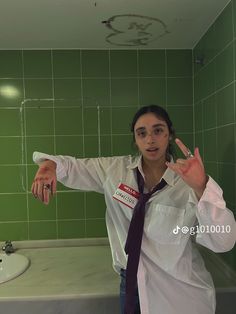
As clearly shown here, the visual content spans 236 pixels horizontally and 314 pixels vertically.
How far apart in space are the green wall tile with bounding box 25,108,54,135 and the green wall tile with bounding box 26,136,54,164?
3 cm

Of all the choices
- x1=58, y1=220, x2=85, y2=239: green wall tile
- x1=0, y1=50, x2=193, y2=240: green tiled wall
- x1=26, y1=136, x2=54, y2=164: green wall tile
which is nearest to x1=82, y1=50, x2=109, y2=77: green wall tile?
x1=0, y1=50, x2=193, y2=240: green tiled wall

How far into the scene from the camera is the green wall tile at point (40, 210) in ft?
6.51

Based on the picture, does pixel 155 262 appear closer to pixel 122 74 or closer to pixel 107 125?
pixel 107 125

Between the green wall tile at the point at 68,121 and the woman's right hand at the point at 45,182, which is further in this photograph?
the green wall tile at the point at 68,121

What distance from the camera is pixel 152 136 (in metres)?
1.18

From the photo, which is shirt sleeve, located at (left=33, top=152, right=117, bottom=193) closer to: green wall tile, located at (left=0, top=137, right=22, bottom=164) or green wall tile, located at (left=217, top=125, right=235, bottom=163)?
green wall tile, located at (left=217, top=125, right=235, bottom=163)

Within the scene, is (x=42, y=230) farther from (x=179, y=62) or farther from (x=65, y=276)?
(x=179, y=62)

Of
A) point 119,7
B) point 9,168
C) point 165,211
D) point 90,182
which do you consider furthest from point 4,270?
point 119,7

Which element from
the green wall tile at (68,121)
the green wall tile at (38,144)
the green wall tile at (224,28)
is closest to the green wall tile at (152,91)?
the green wall tile at (68,121)

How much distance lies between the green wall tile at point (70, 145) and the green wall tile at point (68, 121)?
0.03m

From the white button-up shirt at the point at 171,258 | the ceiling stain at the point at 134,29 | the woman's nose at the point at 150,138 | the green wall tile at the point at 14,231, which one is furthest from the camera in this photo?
the green wall tile at the point at 14,231

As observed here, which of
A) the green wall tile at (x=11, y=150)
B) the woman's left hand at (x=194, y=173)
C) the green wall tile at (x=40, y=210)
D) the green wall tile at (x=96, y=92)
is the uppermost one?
the green wall tile at (x=96, y=92)

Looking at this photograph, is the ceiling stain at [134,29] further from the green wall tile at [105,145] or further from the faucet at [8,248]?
the faucet at [8,248]

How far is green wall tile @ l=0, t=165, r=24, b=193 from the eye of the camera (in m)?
1.96
